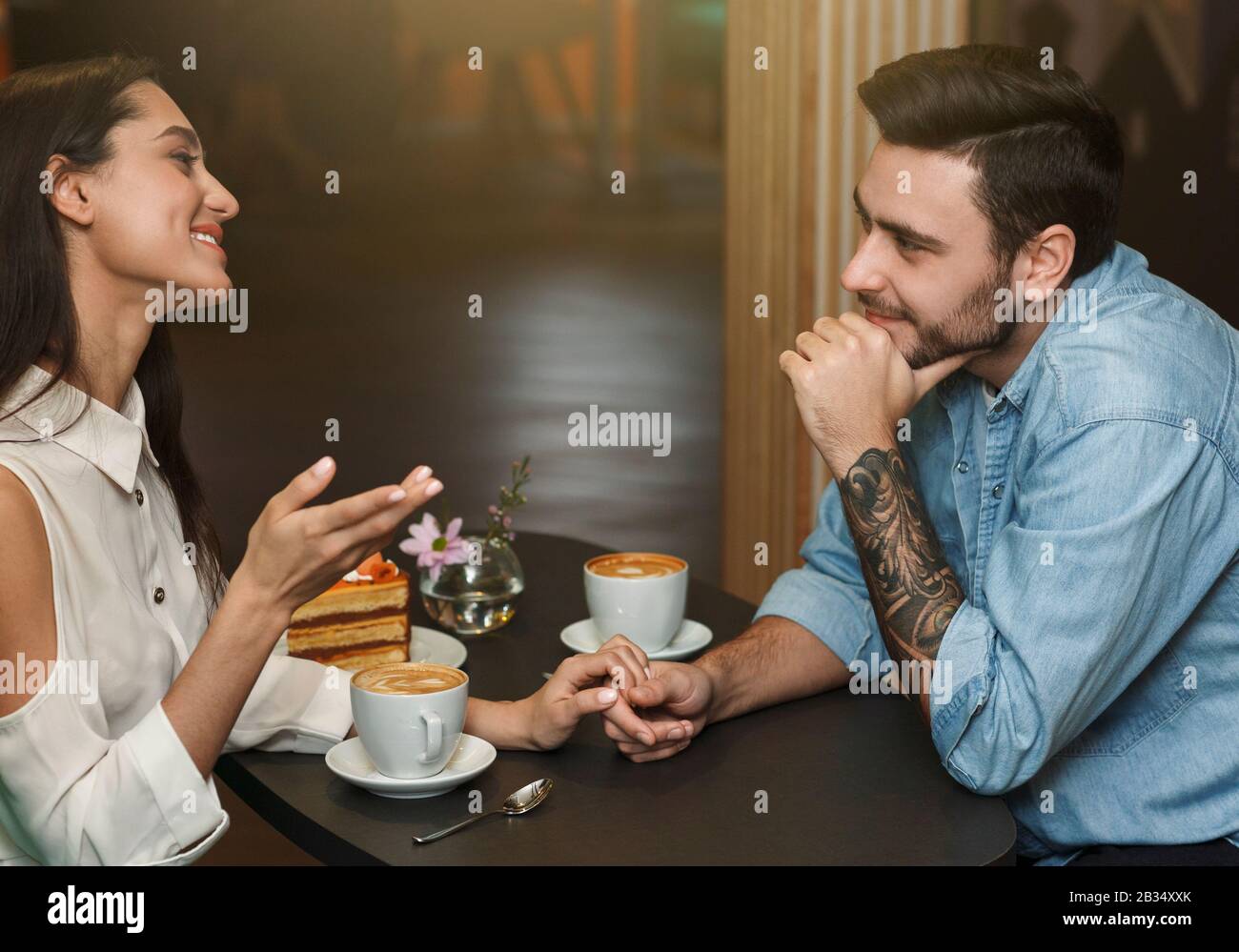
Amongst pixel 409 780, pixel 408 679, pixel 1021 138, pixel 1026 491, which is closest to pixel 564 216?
pixel 1021 138

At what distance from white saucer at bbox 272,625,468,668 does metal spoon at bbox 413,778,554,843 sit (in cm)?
39

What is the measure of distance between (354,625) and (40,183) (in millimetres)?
680

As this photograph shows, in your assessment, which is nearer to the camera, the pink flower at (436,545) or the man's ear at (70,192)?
the man's ear at (70,192)

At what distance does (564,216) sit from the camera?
13031 millimetres

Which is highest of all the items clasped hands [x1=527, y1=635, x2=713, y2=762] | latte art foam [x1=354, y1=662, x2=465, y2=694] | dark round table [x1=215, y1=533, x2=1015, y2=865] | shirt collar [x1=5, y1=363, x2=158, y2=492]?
shirt collar [x1=5, y1=363, x2=158, y2=492]

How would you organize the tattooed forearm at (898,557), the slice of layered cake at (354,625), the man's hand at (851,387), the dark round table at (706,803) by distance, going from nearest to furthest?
the dark round table at (706,803), the tattooed forearm at (898,557), the man's hand at (851,387), the slice of layered cake at (354,625)

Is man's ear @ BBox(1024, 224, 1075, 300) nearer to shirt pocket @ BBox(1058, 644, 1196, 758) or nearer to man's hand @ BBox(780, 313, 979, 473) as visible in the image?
man's hand @ BBox(780, 313, 979, 473)

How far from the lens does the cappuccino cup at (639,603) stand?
5.95 ft

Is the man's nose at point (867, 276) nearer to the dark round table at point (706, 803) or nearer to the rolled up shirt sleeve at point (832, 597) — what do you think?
the rolled up shirt sleeve at point (832, 597)

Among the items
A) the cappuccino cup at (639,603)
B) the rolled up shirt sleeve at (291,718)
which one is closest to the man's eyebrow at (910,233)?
the cappuccino cup at (639,603)

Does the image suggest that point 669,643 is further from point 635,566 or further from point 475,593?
point 475,593

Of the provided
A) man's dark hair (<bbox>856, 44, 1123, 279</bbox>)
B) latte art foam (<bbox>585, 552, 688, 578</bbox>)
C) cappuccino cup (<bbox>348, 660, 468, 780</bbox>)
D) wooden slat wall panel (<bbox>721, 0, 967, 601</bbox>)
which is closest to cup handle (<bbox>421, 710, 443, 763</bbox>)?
cappuccino cup (<bbox>348, 660, 468, 780</bbox>)

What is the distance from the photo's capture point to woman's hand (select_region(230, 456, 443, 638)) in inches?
54.0

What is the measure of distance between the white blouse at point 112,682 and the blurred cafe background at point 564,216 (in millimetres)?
661
